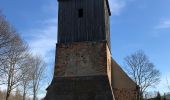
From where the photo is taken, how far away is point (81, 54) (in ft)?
61.6

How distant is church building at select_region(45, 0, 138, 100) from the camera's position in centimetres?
1733

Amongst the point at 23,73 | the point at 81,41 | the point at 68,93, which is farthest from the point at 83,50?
the point at 23,73

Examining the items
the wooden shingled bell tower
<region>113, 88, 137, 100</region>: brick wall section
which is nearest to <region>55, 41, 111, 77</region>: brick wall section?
the wooden shingled bell tower

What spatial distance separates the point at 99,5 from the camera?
19.6 meters

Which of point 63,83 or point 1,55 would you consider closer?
point 63,83

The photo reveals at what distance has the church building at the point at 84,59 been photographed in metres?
17.3

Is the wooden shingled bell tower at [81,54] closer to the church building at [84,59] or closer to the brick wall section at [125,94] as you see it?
the church building at [84,59]

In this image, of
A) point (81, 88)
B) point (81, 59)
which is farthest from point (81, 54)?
point (81, 88)

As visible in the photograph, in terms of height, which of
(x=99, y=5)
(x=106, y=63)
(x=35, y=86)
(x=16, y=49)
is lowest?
(x=35, y=86)

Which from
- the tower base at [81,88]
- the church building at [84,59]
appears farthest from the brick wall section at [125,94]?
the tower base at [81,88]

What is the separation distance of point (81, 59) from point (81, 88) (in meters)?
2.28

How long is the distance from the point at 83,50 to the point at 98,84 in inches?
116

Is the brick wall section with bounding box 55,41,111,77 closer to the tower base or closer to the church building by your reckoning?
the church building

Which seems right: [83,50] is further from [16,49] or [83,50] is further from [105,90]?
[16,49]
